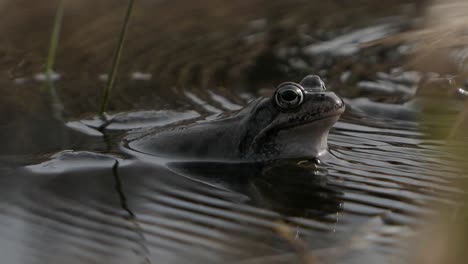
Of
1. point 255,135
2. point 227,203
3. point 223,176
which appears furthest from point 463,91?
point 227,203

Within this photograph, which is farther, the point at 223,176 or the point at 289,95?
the point at 289,95

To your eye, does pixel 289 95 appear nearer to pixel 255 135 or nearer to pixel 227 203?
pixel 255 135

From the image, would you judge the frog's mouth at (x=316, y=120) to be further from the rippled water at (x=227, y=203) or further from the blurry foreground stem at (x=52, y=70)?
the blurry foreground stem at (x=52, y=70)

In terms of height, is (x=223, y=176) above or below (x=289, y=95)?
below

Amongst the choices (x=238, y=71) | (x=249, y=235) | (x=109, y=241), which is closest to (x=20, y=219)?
(x=109, y=241)

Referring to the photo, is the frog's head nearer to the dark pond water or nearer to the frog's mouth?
the frog's mouth

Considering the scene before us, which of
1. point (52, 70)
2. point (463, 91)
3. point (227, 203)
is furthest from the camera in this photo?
point (52, 70)

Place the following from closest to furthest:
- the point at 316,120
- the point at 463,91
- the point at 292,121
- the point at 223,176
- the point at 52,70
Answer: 1. the point at 223,176
2. the point at 316,120
3. the point at 292,121
4. the point at 463,91
5. the point at 52,70
